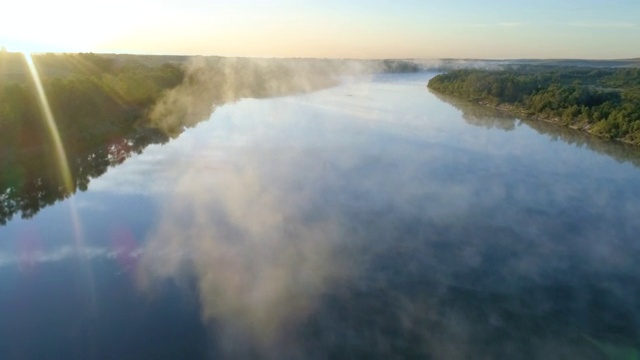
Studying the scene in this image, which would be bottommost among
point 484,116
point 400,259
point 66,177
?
point 400,259

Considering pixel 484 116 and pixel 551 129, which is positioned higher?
pixel 484 116

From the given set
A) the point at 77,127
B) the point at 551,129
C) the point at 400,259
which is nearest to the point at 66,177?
the point at 77,127

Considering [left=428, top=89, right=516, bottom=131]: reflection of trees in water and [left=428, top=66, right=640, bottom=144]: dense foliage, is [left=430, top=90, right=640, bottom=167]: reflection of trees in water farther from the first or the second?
[left=428, top=66, right=640, bottom=144]: dense foliage

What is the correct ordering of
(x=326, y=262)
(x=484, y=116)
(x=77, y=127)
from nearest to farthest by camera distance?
(x=326, y=262) → (x=77, y=127) → (x=484, y=116)

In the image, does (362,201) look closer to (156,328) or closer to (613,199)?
(156,328)

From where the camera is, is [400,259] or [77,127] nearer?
[400,259]

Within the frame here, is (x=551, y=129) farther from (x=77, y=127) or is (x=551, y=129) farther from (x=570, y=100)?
(x=77, y=127)
